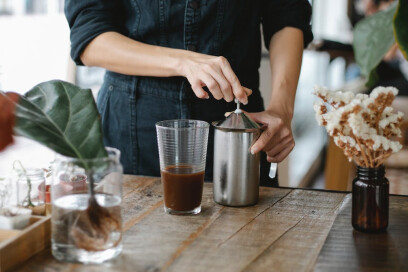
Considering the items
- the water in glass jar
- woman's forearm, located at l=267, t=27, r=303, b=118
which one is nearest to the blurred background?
the water in glass jar

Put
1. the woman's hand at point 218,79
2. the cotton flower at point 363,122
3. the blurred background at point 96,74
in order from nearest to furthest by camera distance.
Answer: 1. the cotton flower at point 363,122
2. the woman's hand at point 218,79
3. the blurred background at point 96,74

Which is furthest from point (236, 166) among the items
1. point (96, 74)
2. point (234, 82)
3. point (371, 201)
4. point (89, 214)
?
point (96, 74)

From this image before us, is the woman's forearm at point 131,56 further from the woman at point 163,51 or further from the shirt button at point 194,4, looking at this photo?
the shirt button at point 194,4

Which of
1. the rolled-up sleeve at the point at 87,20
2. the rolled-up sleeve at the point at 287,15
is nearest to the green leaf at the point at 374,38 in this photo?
the rolled-up sleeve at the point at 287,15

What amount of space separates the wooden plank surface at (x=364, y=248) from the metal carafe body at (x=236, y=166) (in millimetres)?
222

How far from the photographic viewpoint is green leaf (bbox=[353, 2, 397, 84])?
4.88ft

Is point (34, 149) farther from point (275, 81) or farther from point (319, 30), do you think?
point (319, 30)

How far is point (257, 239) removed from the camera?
1133mm

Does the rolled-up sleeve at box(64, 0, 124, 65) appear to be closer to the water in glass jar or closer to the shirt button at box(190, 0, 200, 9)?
the shirt button at box(190, 0, 200, 9)

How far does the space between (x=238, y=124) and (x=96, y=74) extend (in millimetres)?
2066

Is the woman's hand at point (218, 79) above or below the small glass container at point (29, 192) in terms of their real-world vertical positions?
above

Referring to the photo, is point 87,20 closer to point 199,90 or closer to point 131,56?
point 131,56

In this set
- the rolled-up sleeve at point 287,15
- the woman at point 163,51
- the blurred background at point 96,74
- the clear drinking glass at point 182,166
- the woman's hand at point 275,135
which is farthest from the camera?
the blurred background at point 96,74

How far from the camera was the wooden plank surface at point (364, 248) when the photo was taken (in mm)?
1023
